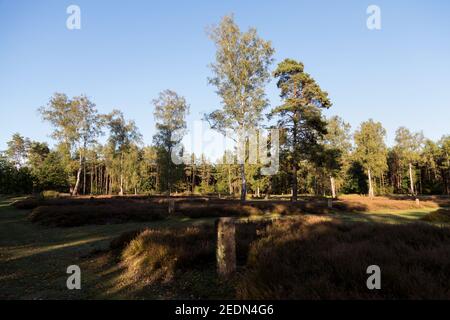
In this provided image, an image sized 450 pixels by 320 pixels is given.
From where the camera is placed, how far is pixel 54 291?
4.97 metres

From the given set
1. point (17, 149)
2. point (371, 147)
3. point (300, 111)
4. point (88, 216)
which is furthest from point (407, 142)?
point (17, 149)

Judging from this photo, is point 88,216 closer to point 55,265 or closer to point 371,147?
point 55,265

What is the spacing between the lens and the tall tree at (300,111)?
25953 millimetres

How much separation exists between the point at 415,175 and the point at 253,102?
64.8 metres

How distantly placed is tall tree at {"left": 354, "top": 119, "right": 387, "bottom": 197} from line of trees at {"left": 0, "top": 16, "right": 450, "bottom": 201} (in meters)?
0.17

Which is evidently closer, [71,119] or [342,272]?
[342,272]

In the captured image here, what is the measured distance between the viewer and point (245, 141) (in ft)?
86.5

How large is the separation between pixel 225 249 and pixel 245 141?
2161 cm

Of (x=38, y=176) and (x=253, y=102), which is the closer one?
(x=253, y=102)

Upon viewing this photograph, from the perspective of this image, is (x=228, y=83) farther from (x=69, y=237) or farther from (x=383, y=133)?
(x=383, y=133)

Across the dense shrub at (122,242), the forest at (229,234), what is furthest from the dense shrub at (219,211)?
the dense shrub at (122,242)
